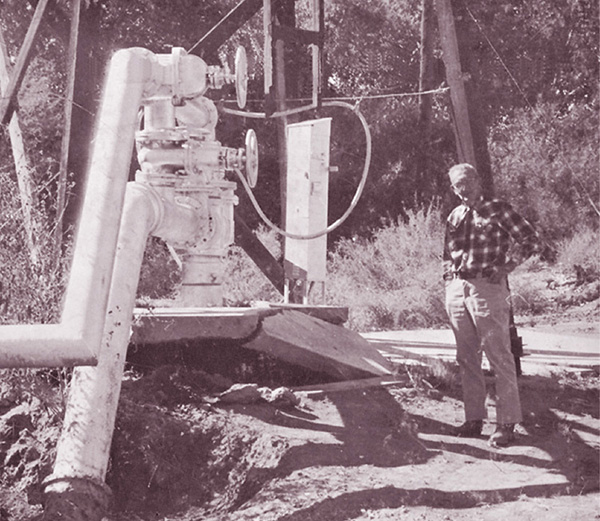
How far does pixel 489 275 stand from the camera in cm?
629

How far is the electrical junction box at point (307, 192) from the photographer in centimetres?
939

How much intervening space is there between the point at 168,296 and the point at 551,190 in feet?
26.7

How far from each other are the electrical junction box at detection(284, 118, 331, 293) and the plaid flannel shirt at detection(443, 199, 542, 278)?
121 inches

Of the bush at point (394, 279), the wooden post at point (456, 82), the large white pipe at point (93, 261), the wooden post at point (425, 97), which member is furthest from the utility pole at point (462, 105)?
the wooden post at point (425, 97)

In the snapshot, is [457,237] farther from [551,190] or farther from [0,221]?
[551,190]

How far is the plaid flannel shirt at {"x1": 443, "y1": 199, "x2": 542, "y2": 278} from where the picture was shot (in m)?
6.27

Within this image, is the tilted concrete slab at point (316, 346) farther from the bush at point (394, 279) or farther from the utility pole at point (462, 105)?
the bush at point (394, 279)

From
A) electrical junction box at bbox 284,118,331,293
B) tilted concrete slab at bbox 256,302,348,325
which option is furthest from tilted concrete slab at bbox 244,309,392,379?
electrical junction box at bbox 284,118,331,293

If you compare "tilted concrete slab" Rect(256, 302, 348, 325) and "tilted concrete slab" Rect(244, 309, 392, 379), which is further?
"tilted concrete slab" Rect(256, 302, 348, 325)

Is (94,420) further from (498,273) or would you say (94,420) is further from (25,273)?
(498,273)

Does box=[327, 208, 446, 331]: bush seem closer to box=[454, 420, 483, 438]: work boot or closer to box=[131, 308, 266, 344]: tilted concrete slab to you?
box=[131, 308, 266, 344]: tilted concrete slab

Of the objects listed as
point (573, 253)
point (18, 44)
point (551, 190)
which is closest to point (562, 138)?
point (551, 190)

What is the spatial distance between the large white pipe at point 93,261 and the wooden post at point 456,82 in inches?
174

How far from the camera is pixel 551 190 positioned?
2072 cm
